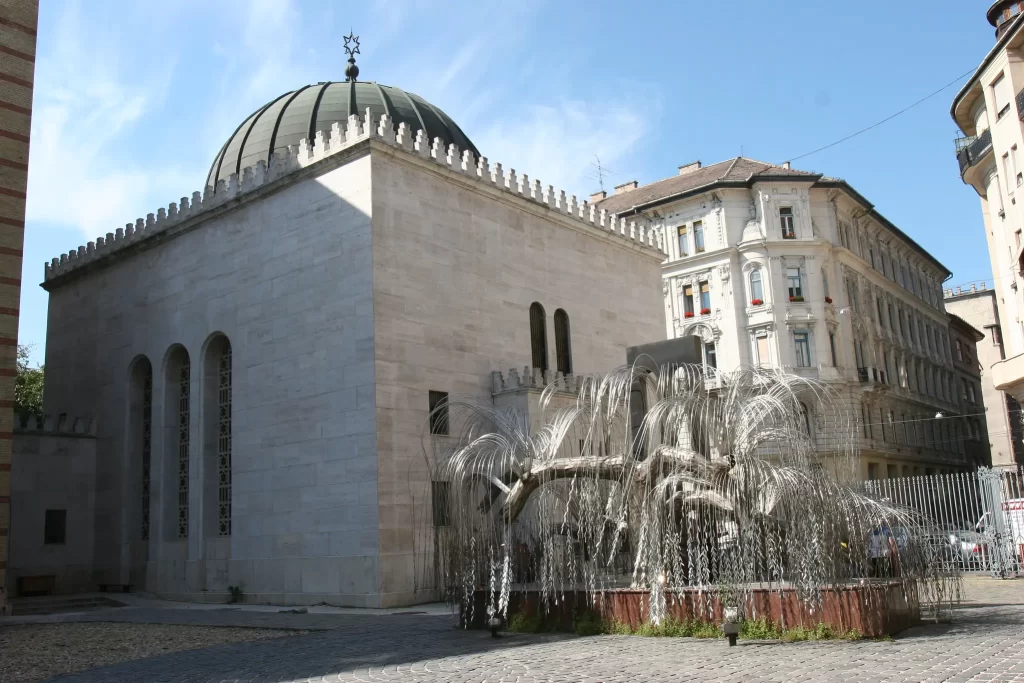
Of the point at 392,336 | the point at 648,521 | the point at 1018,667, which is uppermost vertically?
the point at 392,336

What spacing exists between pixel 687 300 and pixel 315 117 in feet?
70.6

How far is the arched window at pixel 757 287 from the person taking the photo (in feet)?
135

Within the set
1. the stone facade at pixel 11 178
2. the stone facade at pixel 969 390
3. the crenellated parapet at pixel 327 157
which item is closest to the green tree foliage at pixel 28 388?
the crenellated parapet at pixel 327 157

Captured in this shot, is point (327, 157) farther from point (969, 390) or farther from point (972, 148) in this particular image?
point (969, 390)

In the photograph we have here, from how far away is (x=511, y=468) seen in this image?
1411cm

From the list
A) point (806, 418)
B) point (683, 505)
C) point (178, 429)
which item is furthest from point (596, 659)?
point (178, 429)

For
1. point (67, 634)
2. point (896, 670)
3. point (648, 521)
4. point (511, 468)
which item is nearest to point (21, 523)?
point (67, 634)

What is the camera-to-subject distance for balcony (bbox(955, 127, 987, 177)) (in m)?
29.6

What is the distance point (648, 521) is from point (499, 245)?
45.2 feet

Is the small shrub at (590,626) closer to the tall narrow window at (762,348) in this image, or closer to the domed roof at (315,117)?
the domed roof at (315,117)

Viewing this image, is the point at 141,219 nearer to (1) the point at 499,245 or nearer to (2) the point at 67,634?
(1) the point at 499,245

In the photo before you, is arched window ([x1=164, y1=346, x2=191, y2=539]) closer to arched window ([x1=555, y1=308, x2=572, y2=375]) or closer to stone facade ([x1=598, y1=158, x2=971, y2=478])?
arched window ([x1=555, y1=308, x2=572, y2=375])

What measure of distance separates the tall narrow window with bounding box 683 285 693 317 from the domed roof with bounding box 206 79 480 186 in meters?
16.6

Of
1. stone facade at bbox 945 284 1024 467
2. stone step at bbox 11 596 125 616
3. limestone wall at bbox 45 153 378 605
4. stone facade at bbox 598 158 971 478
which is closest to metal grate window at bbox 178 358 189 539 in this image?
limestone wall at bbox 45 153 378 605
